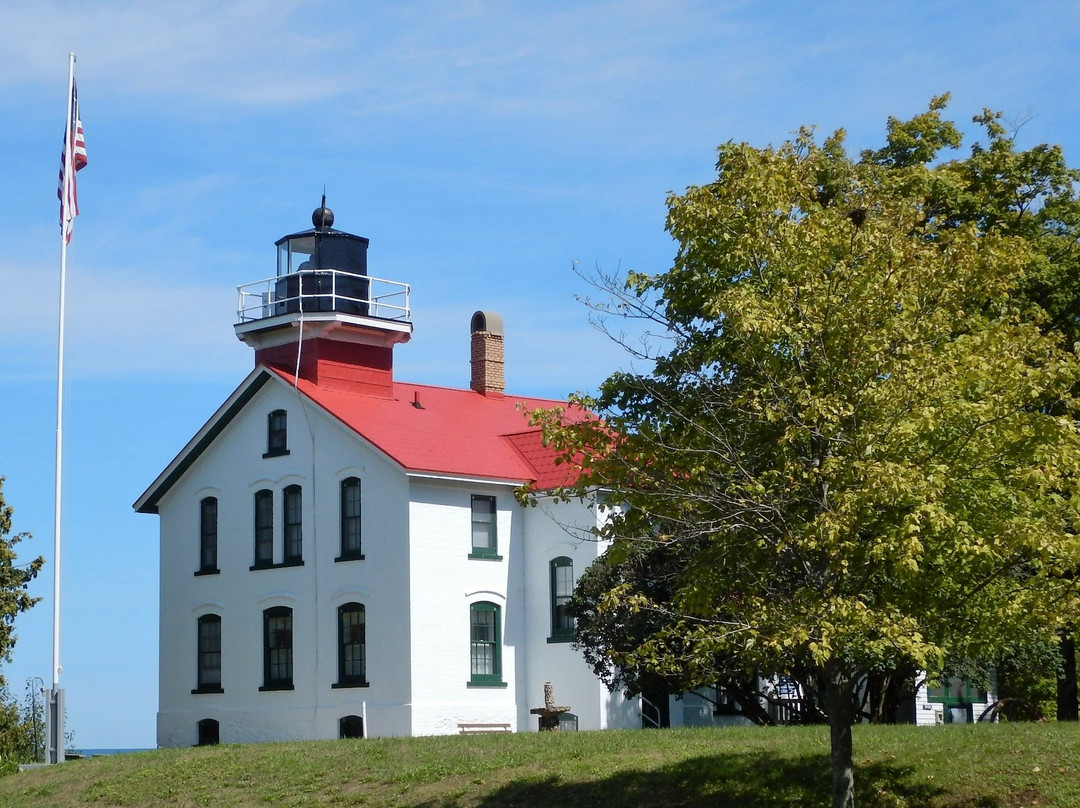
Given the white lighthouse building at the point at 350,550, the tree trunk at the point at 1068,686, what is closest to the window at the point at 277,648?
the white lighthouse building at the point at 350,550

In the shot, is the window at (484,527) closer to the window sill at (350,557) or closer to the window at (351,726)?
the window sill at (350,557)

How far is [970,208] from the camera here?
2381 cm

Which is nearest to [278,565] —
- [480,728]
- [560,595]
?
[480,728]

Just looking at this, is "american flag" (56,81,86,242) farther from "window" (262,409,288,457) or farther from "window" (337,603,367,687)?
"window" (337,603,367,687)

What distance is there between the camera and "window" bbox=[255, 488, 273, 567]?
35.6m

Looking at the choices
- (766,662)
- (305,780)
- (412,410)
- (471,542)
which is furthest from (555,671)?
(766,662)

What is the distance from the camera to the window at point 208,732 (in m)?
36.0

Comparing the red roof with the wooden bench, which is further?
the red roof

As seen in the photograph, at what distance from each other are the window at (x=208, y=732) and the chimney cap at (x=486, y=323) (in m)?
12.3

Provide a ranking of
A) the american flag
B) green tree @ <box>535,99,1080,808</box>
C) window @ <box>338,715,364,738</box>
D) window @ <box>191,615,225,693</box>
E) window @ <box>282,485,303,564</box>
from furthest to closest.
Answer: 1. window @ <box>191,615,225,693</box>
2. window @ <box>282,485,303,564</box>
3. window @ <box>338,715,364,738</box>
4. the american flag
5. green tree @ <box>535,99,1080,808</box>

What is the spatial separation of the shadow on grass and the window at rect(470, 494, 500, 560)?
13804mm

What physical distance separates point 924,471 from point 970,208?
9.69m

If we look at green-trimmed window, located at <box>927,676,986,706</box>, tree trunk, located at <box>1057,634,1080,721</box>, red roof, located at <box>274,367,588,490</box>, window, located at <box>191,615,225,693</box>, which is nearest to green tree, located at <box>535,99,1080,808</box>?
tree trunk, located at <box>1057,634,1080,721</box>

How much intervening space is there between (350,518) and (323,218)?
894cm
